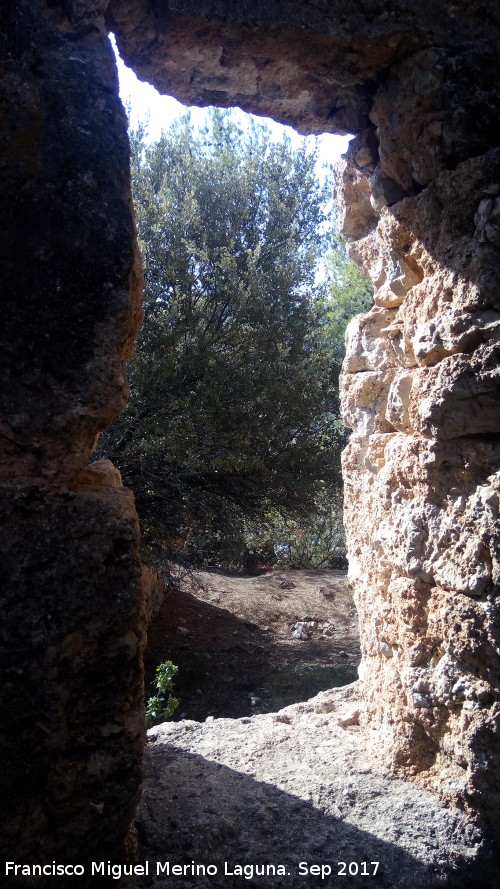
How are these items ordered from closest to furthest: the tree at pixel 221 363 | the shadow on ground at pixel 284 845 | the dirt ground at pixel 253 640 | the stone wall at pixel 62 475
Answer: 1. the stone wall at pixel 62 475
2. the shadow on ground at pixel 284 845
3. the dirt ground at pixel 253 640
4. the tree at pixel 221 363

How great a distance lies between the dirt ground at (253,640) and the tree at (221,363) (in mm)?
969

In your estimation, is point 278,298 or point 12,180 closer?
point 12,180

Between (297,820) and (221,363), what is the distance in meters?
4.56

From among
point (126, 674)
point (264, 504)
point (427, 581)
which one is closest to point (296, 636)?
point (264, 504)

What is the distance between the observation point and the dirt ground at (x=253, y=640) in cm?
619

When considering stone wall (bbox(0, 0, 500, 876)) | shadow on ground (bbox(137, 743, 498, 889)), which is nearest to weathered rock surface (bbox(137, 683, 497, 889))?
shadow on ground (bbox(137, 743, 498, 889))

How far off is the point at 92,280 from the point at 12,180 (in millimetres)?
365

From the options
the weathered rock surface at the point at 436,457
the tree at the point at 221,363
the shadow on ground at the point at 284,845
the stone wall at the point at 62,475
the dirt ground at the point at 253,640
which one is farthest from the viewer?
the tree at the point at 221,363

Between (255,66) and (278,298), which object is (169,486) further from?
(255,66)

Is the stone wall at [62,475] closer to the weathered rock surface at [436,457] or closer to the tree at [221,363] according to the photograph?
the weathered rock surface at [436,457]

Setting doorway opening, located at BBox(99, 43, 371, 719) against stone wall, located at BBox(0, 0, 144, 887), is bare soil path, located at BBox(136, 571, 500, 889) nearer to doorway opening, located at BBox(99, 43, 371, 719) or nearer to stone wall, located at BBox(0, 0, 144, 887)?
stone wall, located at BBox(0, 0, 144, 887)

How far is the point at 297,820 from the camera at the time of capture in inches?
105

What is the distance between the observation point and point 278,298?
7219 mm

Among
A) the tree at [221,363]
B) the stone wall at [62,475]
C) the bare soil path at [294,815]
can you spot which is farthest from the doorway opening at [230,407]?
the stone wall at [62,475]
